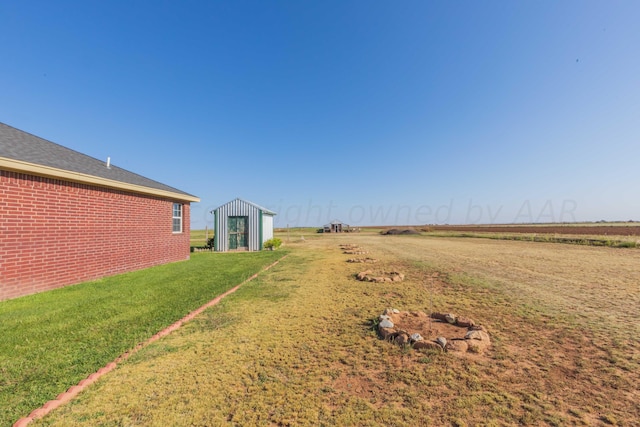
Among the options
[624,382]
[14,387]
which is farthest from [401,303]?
[14,387]

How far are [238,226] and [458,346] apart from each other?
17941mm

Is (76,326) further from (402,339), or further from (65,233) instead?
(402,339)

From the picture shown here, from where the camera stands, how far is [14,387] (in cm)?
307

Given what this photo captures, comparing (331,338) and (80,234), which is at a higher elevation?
(80,234)

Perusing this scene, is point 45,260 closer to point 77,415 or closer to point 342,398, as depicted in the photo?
point 77,415

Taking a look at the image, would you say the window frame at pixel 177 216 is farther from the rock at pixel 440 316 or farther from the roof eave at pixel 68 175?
the rock at pixel 440 316

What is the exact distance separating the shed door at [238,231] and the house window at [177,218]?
5.66m

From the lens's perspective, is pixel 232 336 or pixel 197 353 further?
pixel 232 336

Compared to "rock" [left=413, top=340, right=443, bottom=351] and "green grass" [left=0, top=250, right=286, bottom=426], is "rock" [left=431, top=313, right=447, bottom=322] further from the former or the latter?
"green grass" [left=0, top=250, right=286, bottom=426]

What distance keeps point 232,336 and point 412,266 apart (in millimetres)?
9673

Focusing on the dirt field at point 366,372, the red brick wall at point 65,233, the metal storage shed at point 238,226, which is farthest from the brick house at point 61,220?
the metal storage shed at point 238,226

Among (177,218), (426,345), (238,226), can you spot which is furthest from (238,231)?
(426,345)

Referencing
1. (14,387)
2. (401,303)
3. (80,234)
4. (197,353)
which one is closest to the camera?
(14,387)

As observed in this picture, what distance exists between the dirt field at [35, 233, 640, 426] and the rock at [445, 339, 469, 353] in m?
0.17
